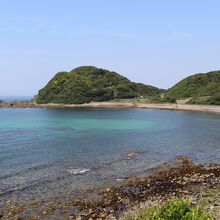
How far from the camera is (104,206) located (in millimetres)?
24453

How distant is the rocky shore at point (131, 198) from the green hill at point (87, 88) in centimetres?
11574

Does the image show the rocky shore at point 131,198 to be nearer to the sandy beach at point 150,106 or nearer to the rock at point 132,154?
the rock at point 132,154

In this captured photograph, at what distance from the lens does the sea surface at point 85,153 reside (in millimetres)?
30578

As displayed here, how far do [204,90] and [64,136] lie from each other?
92.1 meters

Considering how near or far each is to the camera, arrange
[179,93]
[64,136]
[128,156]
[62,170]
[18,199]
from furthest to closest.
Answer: [179,93]
[64,136]
[128,156]
[62,170]
[18,199]

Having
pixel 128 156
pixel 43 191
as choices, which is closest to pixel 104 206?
pixel 43 191

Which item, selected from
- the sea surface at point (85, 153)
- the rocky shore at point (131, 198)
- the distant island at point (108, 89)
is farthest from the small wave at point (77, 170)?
the distant island at point (108, 89)

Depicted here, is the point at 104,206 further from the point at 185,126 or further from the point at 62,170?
the point at 185,126

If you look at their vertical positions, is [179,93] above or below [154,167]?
above

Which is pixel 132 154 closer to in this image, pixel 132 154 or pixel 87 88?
pixel 132 154

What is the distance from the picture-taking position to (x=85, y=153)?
147 feet

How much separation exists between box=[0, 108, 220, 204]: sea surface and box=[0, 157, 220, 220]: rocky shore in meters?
1.87

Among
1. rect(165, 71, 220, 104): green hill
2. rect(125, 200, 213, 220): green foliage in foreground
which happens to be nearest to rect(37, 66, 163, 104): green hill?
rect(165, 71, 220, 104): green hill

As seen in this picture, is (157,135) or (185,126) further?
(185,126)
